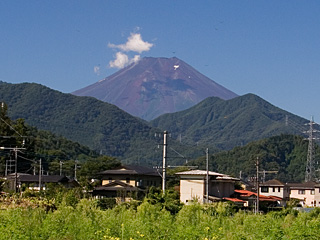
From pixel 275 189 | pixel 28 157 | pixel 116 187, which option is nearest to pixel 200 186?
pixel 116 187

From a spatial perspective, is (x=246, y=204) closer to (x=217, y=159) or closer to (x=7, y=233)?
(x=7, y=233)

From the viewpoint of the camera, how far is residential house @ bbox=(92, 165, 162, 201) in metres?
57.6

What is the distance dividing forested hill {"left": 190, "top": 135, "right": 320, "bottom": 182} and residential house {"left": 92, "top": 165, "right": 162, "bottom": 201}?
200ft

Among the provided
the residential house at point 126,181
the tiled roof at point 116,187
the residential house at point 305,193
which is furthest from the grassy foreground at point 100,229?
the residential house at point 305,193

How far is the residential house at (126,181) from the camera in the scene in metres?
57.6

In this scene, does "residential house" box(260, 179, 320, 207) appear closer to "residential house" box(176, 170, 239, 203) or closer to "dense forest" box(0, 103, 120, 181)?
"residential house" box(176, 170, 239, 203)

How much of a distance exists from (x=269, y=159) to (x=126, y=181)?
84188 mm

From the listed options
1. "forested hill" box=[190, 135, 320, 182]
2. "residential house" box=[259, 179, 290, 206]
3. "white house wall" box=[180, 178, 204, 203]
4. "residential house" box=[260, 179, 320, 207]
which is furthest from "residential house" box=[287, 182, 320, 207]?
"forested hill" box=[190, 135, 320, 182]

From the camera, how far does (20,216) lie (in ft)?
63.1

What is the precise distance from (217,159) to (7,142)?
258 feet

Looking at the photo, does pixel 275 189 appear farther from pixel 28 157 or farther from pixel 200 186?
pixel 28 157

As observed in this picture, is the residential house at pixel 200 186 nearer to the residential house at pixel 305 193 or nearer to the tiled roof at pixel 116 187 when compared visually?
the tiled roof at pixel 116 187

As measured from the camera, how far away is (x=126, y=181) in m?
61.5

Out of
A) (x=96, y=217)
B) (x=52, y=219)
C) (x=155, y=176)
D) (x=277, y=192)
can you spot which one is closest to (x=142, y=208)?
(x=96, y=217)
